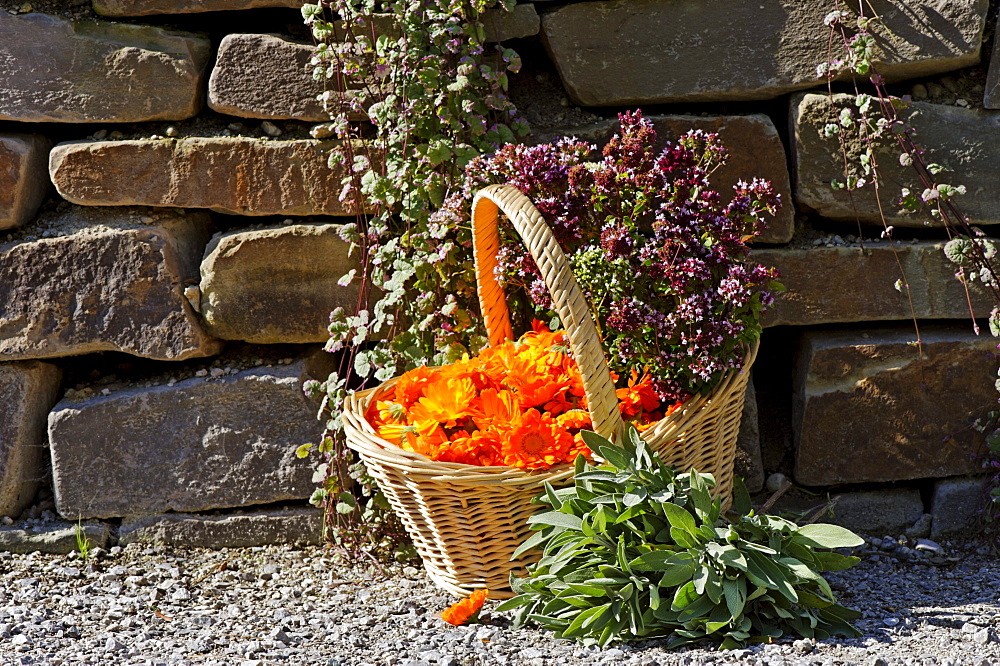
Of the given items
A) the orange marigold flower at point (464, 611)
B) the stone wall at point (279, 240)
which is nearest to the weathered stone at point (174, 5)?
the stone wall at point (279, 240)

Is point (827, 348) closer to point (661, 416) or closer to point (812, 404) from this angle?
point (812, 404)

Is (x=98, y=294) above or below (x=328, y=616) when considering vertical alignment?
above

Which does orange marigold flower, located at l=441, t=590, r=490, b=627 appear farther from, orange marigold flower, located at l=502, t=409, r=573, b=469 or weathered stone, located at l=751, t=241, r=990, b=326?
weathered stone, located at l=751, t=241, r=990, b=326

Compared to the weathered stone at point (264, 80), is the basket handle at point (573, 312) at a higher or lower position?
lower

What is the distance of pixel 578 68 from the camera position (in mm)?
2326

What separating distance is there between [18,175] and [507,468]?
5.19 ft

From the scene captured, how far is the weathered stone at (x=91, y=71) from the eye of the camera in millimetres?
2312

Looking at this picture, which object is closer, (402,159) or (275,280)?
(402,159)

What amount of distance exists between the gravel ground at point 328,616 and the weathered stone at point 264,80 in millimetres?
1181

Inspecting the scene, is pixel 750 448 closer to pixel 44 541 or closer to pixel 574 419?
pixel 574 419

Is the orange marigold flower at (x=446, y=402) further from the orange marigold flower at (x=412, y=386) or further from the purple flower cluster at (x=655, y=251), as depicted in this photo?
the purple flower cluster at (x=655, y=251)

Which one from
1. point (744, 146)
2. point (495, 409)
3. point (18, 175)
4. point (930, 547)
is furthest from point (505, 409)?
point (18, 175)

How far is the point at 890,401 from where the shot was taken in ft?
7.73

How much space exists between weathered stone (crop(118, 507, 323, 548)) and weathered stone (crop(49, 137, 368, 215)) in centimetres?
83
